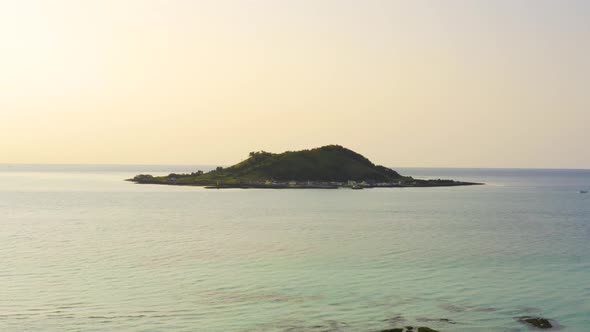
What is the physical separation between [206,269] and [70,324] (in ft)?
54.2

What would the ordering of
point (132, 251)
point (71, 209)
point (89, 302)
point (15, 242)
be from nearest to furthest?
point (89, 302)
point (132, 251)
point (15, 242)
point (71, 209)

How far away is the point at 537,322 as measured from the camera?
100 feet

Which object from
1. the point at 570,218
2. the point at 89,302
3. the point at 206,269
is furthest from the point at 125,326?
the point at 570,218

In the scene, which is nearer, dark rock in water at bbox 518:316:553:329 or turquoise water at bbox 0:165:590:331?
dark rock in water at bbox 518:316:553:329

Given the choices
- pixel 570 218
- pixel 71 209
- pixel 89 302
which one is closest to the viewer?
pixel 89 302

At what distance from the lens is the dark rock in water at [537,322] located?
30.1 meters

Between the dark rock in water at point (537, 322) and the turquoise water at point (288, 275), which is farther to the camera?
the turquoise water at point (288, 275)

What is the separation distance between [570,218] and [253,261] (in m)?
69.1

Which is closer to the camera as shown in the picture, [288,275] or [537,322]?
[537,322]

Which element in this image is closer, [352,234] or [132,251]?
[132,251]

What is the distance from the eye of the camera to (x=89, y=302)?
34500mm

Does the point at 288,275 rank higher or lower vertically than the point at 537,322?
higher

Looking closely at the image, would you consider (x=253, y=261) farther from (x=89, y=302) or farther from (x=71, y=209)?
(x=71, y=209)

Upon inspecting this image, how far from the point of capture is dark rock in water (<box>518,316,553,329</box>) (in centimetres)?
3008
